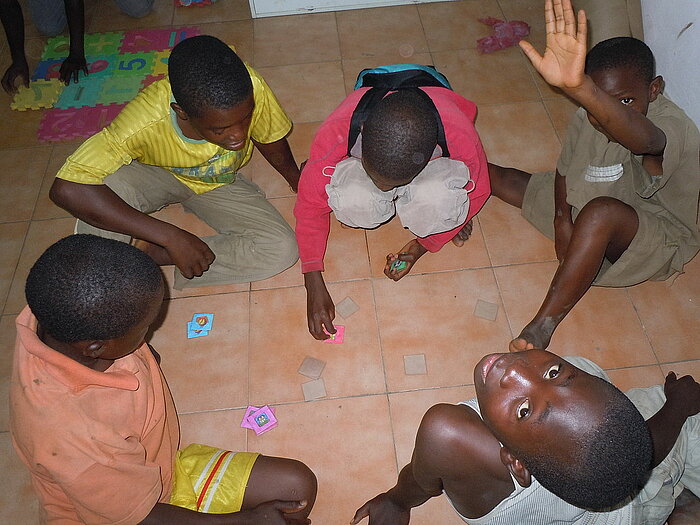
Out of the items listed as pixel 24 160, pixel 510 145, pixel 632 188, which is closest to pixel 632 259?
pixel 632 188

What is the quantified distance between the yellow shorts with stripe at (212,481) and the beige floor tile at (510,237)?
1.12 meters

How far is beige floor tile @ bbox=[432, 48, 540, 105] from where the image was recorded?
8.24 feet

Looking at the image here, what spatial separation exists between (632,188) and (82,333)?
1.56 metres

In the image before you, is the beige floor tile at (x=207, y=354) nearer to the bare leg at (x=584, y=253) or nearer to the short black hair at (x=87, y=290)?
the short black hair at (x=87, y=290)

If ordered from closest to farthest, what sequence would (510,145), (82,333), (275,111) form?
(82,333)
(275,111)
(510,145)

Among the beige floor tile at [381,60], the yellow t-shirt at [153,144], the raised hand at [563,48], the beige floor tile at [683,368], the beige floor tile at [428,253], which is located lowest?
the beige floor tile at [683,368]

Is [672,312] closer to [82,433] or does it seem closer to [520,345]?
[520,345]

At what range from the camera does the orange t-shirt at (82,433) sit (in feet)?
3.47

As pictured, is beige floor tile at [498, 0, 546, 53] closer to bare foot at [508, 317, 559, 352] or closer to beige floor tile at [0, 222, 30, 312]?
bare foot at [508, 317, 559, 352]

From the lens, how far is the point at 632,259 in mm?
1658

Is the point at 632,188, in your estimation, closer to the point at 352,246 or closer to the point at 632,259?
the point at 632,259

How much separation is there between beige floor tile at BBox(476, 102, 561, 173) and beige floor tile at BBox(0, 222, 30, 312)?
187cm

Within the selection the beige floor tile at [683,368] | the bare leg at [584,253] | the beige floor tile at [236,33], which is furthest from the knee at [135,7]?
the beige floor tile at [683,368]

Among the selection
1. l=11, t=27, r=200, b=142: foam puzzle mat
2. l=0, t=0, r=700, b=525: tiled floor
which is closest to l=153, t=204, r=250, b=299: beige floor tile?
l=0, t=0, r=700, b=525: tiled floor
